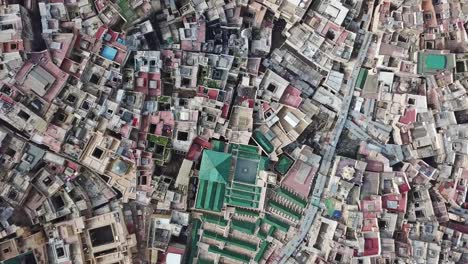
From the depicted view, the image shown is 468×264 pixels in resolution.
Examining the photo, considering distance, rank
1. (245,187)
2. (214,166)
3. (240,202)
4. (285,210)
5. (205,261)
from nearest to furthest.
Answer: (214,166), (240,202), (245,187), (205,261), (285,210)

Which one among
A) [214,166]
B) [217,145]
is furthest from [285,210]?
[217,145]

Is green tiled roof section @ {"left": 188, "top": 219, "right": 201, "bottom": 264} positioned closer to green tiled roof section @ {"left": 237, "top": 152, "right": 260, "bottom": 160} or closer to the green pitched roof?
the green pitched roof

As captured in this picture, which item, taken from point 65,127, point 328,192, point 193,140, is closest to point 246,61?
point 193,140

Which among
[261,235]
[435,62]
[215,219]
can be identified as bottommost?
[261,235]

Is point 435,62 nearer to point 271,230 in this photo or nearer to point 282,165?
point 282,165

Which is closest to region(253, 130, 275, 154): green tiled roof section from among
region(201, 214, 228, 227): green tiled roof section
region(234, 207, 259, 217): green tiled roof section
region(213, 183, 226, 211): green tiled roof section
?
region(213, 183, 226, 211): green tiled roof section

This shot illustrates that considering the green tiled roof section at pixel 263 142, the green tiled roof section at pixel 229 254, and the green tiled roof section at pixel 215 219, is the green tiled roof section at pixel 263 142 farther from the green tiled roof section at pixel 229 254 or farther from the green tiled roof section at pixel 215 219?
the green tiled roof section at pixel 229 254

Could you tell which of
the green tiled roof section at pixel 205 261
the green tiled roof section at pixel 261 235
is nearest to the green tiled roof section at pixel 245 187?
the green tiled roof section at pixel 261 235
